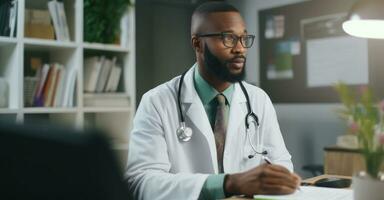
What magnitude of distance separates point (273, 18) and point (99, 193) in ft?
10.3

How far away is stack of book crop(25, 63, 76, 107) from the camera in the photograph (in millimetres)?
2447

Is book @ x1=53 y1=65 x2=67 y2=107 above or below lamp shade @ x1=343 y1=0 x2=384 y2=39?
below

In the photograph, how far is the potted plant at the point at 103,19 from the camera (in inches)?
104

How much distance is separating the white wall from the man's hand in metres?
1.93

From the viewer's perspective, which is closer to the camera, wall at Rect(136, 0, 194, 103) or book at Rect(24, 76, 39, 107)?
book at Rect(24, 76, 39, 107)

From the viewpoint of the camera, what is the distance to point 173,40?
3.45 m

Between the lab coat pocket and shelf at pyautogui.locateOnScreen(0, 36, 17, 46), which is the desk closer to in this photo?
the lab coat pocket

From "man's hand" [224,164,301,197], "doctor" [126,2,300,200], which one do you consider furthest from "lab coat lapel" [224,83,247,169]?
"man's hand" [224,164,301,197]

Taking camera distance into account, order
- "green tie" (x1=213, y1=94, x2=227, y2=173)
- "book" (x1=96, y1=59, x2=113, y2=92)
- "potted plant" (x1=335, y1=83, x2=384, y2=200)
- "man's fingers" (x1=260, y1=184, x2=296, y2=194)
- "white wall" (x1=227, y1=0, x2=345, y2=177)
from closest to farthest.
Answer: "potted plant" (x1=335, y1=83, x2=384, y2=200), "man's fingers" (x1=260, y1=184, x2=296, y2=194), "green tie" (x1=213, y1=94, x2=227, y2=173), "book" (x1=96, y1=59, x2=113, y2=92), "white wall" (x1=227, y1=0, x2=345, y2=177)

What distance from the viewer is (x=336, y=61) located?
9.69 feet

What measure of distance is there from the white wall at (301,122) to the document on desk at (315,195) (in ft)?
5.83

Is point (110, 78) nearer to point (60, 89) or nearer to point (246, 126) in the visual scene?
point (60, 89)

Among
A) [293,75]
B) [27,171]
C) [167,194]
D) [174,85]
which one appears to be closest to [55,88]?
[174,85]

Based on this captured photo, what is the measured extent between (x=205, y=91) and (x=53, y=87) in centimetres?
125
